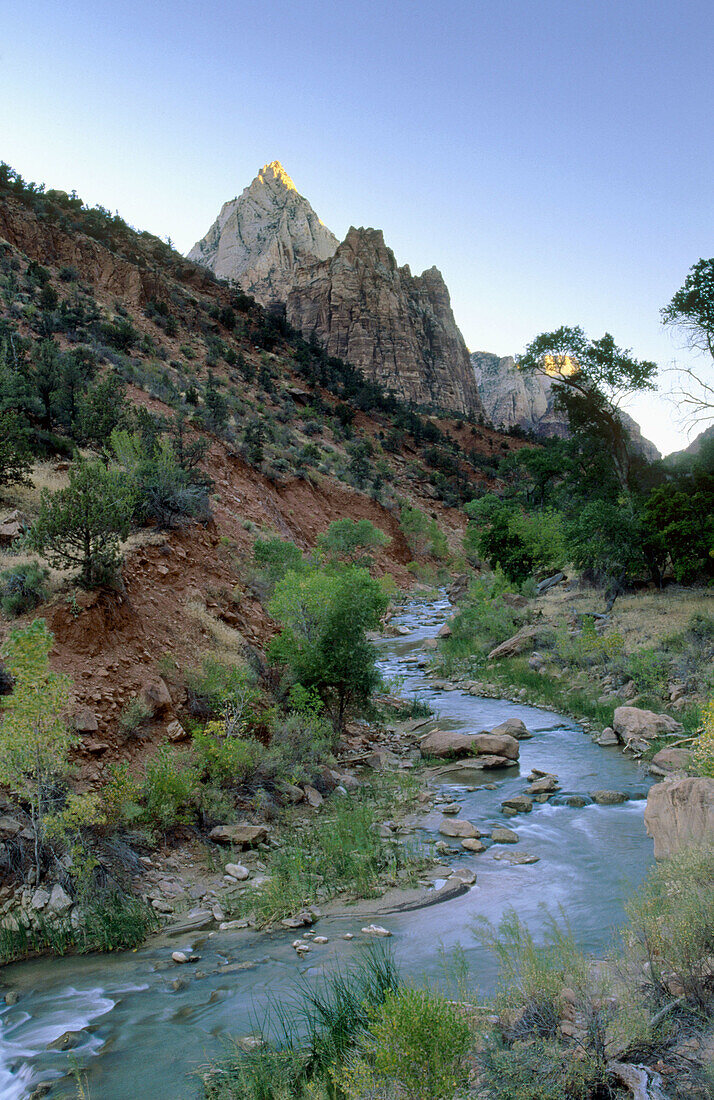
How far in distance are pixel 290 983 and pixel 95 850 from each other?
295cm

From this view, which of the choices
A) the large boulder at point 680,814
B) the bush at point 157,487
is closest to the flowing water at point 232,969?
the large boulder at point 680,814

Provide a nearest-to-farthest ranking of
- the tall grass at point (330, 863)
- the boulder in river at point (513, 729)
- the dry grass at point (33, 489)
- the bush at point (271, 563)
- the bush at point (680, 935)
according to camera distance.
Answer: the bush at point (680, 935)
the tall grass at point (330, 863)
the dry grass at point (33, 489)
the boulder in river at point (513, 729)
the bush at point (271, 563)

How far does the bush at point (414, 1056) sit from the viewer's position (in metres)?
3.28

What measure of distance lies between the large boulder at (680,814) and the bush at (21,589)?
903cm

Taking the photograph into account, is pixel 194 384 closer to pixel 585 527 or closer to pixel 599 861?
pixel 585 527

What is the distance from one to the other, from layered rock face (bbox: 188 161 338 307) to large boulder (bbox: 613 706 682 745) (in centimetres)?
11084

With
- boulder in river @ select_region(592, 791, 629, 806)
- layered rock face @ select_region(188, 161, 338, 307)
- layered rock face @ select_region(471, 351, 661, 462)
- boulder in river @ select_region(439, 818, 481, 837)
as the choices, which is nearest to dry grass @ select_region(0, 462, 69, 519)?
boulder in river @ select_region(439, 818, 481, 837)

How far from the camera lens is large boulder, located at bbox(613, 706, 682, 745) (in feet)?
38.1

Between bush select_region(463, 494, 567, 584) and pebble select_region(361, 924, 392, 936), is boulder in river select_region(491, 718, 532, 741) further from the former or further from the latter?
bush select_region(463, 494, 567, 584)

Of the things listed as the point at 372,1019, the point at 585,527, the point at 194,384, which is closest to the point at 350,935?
the point at 372,1019

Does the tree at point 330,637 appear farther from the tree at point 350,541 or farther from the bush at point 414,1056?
the tree at point 350,541

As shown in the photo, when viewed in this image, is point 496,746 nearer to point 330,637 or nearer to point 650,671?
point 330,637

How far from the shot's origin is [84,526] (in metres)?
10.2

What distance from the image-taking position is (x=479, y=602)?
2517 centimetres
